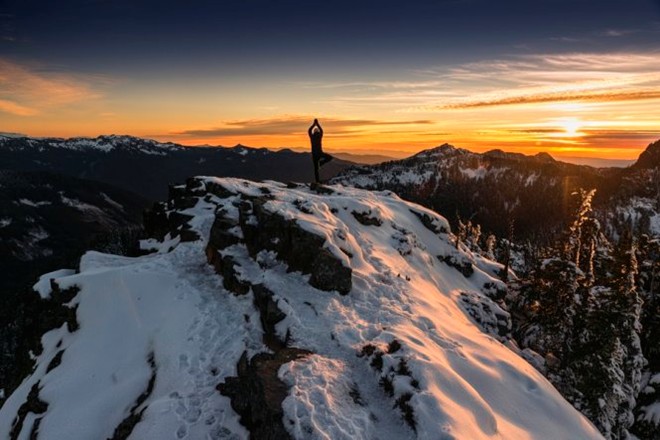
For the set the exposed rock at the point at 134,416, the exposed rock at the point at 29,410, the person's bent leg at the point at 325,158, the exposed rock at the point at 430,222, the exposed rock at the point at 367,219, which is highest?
the person's bent leg at the point at 325,158

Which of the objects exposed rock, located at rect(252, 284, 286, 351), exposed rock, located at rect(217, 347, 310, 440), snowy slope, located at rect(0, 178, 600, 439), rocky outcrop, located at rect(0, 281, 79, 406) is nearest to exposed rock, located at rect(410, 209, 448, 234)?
snowy slope, located at rect(0, 178, 600, 439)

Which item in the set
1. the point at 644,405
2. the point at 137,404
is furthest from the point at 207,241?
the point at 644,405

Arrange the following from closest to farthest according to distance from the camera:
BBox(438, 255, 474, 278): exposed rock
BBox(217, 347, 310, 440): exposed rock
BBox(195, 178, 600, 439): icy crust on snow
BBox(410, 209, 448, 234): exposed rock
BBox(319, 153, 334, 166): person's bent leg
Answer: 1. BBox(217, 347, 310, 440): exposed rock
2. BBox(195, 178, 600, 439): icy crust on snow
3. BBox(319, 153, 334, 166): person's bent leg
4. BBox(438, 255, 474, 278): exposed rock
5. BBox(410, 209, 448, 234): exposed rock

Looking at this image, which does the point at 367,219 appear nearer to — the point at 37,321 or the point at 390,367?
the point at 390,367

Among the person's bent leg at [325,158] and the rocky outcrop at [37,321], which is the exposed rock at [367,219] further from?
the rocky outcrop at [37,321]

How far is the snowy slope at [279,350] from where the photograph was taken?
12.6 metres

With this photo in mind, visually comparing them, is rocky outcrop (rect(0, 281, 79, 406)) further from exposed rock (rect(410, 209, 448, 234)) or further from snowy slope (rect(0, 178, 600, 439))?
exposed rock (rect(410, 209, 448, 234))

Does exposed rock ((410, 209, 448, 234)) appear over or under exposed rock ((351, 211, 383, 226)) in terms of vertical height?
under

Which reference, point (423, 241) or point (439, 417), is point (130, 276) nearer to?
point (439, 417)

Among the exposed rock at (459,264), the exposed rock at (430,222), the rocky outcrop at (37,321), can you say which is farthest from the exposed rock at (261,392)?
the exposed rock at (430,222)

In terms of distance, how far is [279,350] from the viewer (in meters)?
15.0

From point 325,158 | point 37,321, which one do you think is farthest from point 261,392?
point 325,158

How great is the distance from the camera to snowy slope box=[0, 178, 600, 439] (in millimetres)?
12648

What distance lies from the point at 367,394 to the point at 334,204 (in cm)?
2201
